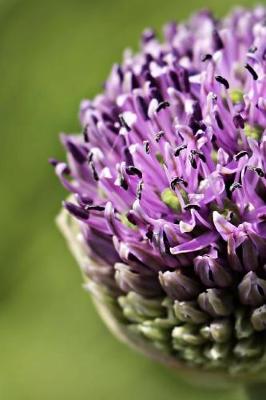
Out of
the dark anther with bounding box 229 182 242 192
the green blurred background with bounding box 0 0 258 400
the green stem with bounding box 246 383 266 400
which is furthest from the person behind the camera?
the green blurred background with bounding box 0 0 258 400

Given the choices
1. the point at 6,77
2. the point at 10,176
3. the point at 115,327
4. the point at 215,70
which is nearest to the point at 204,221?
the point at 215,70

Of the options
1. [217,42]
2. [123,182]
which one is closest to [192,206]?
[123,182]

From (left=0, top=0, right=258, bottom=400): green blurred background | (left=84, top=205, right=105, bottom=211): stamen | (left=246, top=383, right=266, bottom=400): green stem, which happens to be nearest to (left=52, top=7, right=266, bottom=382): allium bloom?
(left=84, top=205, right=105, bottom=211): stamen

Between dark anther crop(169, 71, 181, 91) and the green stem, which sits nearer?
dark anther crop(169, 71, 181, 91)

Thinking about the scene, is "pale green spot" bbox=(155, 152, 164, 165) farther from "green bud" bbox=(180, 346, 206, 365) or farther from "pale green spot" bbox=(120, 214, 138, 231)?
"green bud" bbox=(180, 346, 206, 365)

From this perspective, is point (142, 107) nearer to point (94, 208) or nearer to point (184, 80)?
point (184, 80)

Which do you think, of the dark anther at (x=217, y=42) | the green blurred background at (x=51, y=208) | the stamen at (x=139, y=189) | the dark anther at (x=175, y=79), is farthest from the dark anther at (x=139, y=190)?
the green blurred background at (x=51, y=208)

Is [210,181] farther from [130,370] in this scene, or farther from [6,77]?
[6,77]
